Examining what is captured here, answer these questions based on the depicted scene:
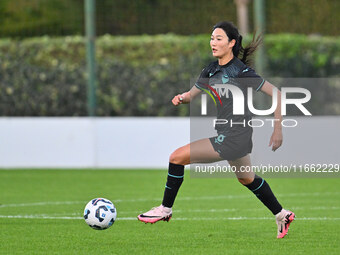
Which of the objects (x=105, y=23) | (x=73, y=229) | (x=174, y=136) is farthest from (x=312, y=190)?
(x=105, y=23)

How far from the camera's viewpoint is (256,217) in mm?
9727

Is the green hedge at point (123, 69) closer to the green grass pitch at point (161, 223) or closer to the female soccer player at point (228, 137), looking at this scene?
the green grass pitch at point (161, 223)

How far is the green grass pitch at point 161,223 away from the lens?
7590 mm

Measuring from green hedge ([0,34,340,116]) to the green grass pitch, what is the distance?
3.42 metres

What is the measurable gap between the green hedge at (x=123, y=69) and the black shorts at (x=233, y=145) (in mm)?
10083

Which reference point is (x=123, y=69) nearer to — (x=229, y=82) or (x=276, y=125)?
(x=229, y=82)

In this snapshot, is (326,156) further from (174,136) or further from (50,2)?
(50,2)

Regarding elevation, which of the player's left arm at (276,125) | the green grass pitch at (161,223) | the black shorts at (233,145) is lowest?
the green grass pitch at (161,223)

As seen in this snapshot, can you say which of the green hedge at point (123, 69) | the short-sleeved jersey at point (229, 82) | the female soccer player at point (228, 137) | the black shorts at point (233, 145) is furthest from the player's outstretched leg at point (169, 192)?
the green hedge at point (123, 69)

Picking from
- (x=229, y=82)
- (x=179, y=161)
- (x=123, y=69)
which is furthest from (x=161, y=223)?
(x=123, y=69)

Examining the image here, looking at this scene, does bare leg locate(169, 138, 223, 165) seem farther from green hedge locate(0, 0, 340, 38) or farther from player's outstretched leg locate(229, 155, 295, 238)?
green hedge locate(0, 0, 340, 38)

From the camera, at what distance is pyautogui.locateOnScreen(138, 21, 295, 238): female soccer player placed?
7.93 meters

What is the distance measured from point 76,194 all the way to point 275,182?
3709 millimetres

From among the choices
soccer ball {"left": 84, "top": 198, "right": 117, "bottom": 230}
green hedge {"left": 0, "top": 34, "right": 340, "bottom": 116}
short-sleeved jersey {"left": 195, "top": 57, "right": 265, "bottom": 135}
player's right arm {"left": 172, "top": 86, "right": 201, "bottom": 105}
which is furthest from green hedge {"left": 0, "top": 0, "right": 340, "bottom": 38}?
soccer ball {"left": 84, "top": 198, "right": 117, "bottom": 230}
